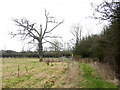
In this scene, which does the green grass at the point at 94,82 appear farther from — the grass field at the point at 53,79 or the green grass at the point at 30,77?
the green grass at the point at 30,77

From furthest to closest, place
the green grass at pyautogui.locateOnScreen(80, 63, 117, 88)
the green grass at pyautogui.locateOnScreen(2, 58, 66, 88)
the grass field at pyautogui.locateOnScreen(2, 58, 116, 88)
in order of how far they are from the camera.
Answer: the green grass at pyautogui.locateOnScreen(2, 58, 66, 88)
the grass field at pyautogui.locateOnScreen(2, 58, 116, 88)
the green grass at pyautogui.locateOnScreen(80, 63, 117, 88)

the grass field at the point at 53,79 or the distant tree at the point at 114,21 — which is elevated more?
the distant tree at the point at 114,21

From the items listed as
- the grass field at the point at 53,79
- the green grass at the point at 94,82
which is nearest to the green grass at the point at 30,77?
the grass field at the point at 53,79

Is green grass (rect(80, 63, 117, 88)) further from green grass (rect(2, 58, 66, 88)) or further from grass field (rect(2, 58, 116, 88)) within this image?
green grass (rect(2, 58, 66, 88))

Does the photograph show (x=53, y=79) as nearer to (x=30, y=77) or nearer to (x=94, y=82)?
(x=30, y=77)

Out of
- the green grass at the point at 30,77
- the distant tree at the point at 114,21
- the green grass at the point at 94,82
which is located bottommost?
the green grass at the point at 30,77

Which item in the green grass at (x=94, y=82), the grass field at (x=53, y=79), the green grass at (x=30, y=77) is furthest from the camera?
the green grass at (x=30, y=77)

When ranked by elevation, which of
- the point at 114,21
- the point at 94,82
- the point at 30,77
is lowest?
the point at 30,77

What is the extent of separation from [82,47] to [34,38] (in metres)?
14.0

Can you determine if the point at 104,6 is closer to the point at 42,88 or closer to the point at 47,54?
the point at 42,88

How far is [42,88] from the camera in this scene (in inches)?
300

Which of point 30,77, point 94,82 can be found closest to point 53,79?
point 30,77

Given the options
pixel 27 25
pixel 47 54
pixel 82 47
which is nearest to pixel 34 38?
pixel 27 25

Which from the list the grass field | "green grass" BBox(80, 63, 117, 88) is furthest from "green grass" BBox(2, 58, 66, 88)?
"green grass" BBox(80, 63, 117, 88)
